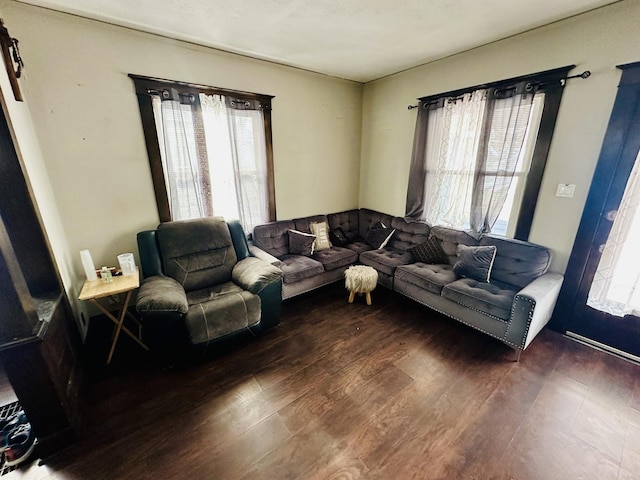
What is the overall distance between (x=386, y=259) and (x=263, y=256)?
1446 millimetres

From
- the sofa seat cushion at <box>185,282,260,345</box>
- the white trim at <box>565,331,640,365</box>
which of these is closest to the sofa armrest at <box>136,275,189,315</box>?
the sofa seat cushion at <box>185,282,260,345</box>

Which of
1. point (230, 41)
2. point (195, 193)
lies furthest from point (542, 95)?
point (195, 193)

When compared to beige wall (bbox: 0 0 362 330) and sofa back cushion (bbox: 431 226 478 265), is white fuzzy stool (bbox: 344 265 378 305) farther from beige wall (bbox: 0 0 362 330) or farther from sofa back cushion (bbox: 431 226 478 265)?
beige wall (bbox: 0 0 362 330)

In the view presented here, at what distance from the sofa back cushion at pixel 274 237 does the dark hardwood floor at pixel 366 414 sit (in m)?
1.12

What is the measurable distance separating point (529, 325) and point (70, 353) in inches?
129

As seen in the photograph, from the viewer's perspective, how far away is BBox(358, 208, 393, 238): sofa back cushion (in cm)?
370

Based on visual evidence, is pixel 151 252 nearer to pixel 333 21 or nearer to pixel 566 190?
pixel 333 21

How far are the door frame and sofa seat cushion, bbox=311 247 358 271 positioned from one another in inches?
82.0

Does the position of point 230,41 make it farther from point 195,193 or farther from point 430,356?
point 430,356

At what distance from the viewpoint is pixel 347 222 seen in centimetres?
402

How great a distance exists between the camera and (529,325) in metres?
2.03

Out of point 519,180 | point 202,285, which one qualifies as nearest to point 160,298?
point 202,285

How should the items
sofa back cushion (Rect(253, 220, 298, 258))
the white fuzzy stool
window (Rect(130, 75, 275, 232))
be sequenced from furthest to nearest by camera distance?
sofa back cushion (Rect(253, 220, 298, 258)), the white fuzzy stool, window (Rect(130, 75, 275, 232))

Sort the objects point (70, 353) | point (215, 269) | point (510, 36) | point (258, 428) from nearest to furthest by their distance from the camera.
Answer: point (258, 428) < point (70, 353) < point (510, 36) < point (215, 269)
